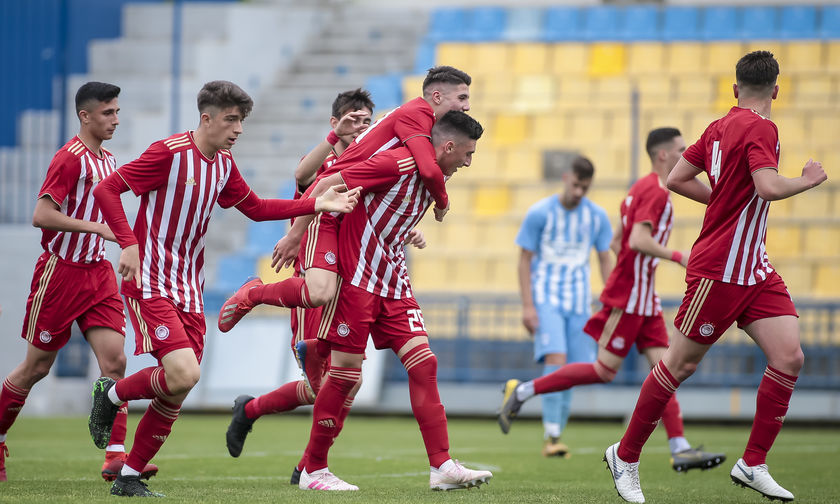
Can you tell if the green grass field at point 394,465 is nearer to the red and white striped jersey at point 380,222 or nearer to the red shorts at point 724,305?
the red shorts at point 724,305

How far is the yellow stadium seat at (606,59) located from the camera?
1752 cm

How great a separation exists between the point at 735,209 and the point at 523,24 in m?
14.2

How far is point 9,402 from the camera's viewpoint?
21.2 ft

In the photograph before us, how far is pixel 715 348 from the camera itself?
1245 centimetres

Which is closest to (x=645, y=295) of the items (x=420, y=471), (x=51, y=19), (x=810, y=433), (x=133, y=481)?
(x=420, y=471)

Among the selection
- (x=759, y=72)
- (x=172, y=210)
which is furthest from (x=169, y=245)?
(x=759, y=72)

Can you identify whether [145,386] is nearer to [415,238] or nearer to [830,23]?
[415,238]

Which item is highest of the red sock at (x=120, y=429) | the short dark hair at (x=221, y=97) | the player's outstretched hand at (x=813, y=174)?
the short dark hair at (x=221, y=97)

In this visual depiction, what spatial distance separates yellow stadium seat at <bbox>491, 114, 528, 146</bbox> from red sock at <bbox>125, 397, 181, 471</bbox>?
11501 millimetres

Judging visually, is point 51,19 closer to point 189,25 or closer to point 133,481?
point 189,25

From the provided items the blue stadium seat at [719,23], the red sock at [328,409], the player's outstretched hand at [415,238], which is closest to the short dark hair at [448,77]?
the player's outstretched hand at [415,238]

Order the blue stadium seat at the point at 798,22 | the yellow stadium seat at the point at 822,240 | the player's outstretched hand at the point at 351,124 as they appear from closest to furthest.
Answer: the player's outstretched hand at the point at 351,124
the yellow stadium seat at the point at 822,240
the blue stadium seat at the point at 798,22

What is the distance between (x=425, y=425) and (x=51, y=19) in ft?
34.3

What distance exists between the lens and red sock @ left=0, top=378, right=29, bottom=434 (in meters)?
6.46
